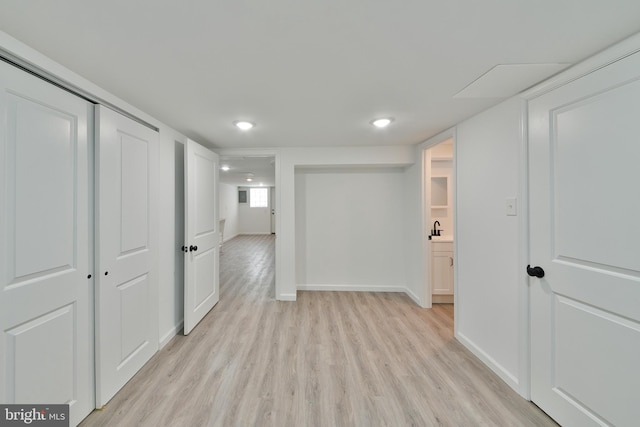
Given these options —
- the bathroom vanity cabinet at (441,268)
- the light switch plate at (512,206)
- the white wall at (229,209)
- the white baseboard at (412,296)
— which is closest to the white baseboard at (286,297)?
the white baseboard at (412,296)

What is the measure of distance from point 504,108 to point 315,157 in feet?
6.94

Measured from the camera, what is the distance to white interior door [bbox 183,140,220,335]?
8.41ft

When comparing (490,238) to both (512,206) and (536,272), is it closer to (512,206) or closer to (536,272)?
(512,206)

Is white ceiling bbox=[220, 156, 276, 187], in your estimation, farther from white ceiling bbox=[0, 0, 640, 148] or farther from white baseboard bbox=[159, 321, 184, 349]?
white baseboard bbox=[159, 321, 184, 349]

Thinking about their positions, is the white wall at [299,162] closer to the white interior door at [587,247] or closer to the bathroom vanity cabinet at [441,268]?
the bathroom vanity cabinet at [441,268]

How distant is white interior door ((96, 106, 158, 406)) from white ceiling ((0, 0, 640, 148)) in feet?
1.15

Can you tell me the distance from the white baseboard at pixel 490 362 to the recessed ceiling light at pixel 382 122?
2202mm

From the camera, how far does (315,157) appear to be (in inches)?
134

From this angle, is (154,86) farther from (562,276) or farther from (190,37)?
(562,276)

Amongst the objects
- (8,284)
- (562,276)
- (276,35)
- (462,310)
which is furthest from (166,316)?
(562,276)

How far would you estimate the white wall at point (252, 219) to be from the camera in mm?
11000

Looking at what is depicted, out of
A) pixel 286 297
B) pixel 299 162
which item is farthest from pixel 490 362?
pixel 299 162

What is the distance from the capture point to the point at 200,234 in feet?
9.25

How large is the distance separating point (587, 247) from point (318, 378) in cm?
193
